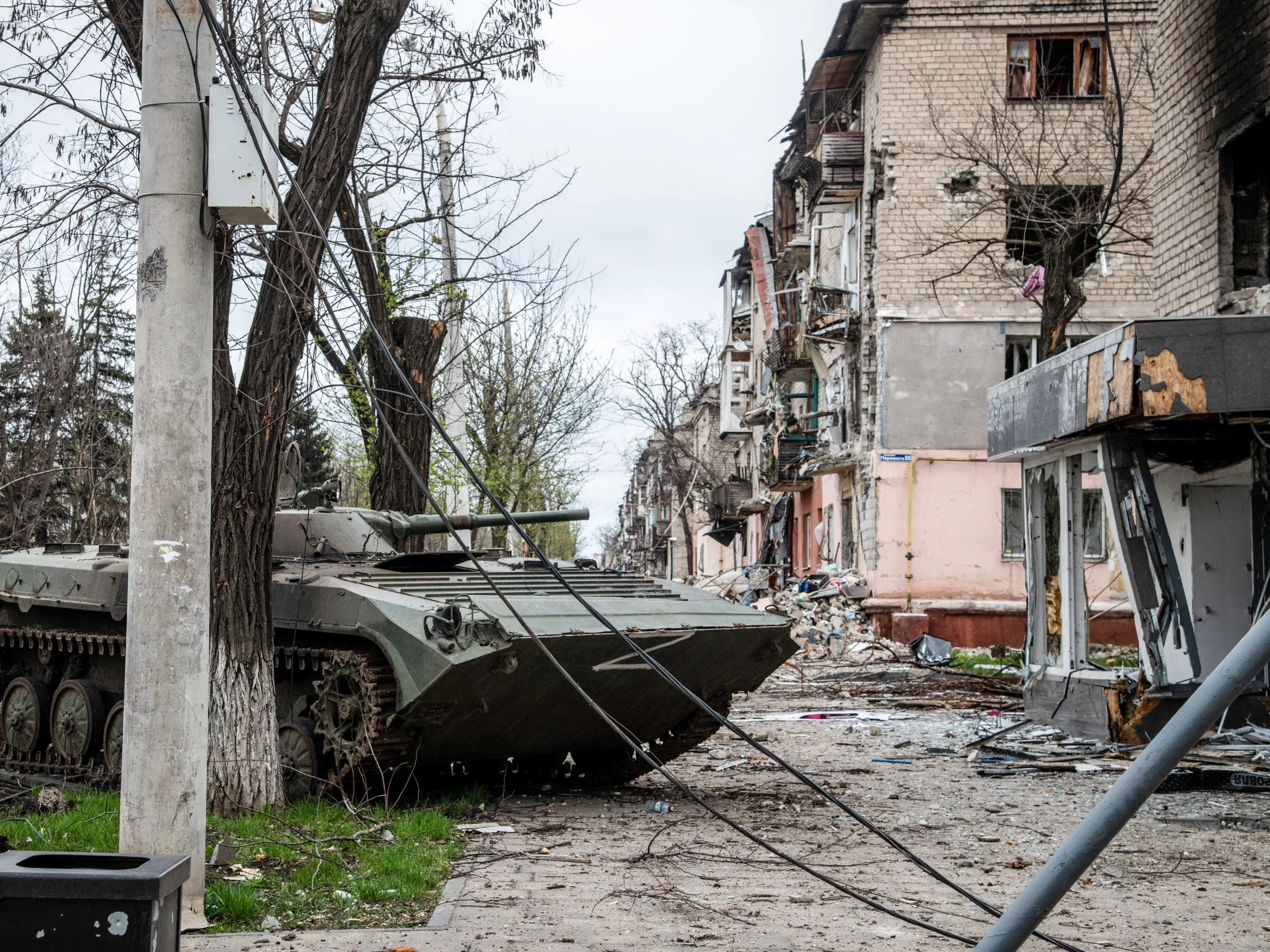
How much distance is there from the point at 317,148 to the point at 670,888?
4087 millimetres

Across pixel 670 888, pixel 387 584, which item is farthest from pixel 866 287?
pixel 670 888

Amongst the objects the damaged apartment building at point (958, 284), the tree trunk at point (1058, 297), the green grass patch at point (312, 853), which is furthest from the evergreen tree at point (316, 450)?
the green grass patch at point (312, 853)

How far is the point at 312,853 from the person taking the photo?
6.16 m

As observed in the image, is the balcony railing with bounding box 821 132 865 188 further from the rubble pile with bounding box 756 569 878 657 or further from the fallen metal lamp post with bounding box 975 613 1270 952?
the fallen metal lamp post with bounding box 975 613 1270 952

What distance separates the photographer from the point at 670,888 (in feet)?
19.2

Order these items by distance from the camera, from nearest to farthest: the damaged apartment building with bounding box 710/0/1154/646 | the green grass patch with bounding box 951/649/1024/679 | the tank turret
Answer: the tank turret < the green grass patch with bounding box 951/649/1024/679 < the damaged apartment building with bounding box 710/0/1154/646

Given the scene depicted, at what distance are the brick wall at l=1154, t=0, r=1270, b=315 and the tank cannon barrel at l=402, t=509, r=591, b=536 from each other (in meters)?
5.41

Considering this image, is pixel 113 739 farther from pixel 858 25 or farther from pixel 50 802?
pixel 858 25

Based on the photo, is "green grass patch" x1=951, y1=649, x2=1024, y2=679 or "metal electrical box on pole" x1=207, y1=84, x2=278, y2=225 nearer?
"metal electrical box on pole" x1=207, y1=84, x2=278, y2=225

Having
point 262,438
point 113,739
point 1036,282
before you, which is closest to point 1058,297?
point 1036,282

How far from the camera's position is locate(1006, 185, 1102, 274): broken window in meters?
16.1

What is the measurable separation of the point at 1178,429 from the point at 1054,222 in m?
6.34

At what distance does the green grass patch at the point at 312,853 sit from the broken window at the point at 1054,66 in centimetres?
1989

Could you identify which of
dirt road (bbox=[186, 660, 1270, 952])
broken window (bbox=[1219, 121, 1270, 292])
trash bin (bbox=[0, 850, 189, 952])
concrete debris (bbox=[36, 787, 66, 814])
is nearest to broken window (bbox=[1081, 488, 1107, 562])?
broken window (bbox=[1219, 121, 1270, 292])
